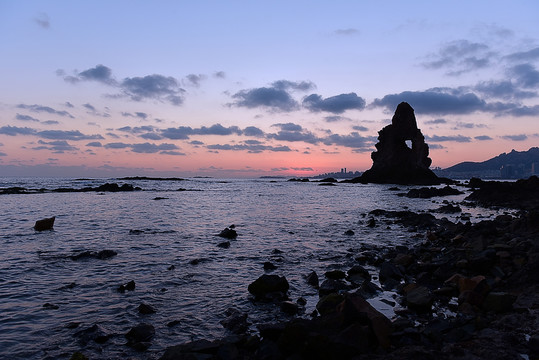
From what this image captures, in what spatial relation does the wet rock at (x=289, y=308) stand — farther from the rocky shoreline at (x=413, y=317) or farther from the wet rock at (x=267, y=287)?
the wet rock at (x=267, y=287)

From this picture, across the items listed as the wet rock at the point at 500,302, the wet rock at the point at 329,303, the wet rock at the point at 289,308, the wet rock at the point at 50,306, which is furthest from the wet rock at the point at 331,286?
the wet rock at the point at 50,306

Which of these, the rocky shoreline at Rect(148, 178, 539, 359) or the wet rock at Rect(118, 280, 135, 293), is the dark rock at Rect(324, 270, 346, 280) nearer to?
the rocky shoreline at Rect(148, 178, 539, 359)

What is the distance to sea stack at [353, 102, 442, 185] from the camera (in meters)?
132

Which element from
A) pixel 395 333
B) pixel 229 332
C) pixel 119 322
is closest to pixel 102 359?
pixel 119 322

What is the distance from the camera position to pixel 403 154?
134 meters

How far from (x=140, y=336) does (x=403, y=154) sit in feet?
459

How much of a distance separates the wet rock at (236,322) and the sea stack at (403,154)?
5248 inches

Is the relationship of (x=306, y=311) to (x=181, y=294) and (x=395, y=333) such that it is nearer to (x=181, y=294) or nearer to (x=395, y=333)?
(x=395, y=333)

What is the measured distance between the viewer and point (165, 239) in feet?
73.6

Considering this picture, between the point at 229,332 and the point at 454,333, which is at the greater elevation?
the point at 454,333

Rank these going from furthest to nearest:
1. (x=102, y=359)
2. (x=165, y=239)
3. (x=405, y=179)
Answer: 1. (x=405, y=179)
2. (x=165, y=239)
3. (x=102, y=359)

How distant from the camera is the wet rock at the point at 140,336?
789 cm

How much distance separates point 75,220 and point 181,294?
84.5 ft

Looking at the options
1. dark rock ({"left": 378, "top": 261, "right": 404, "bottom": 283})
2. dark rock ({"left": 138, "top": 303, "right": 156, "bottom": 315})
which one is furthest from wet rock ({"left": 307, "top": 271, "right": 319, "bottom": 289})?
dark rock ({"left": 138, "top": 303, "right": 156, "bottom": 315})
